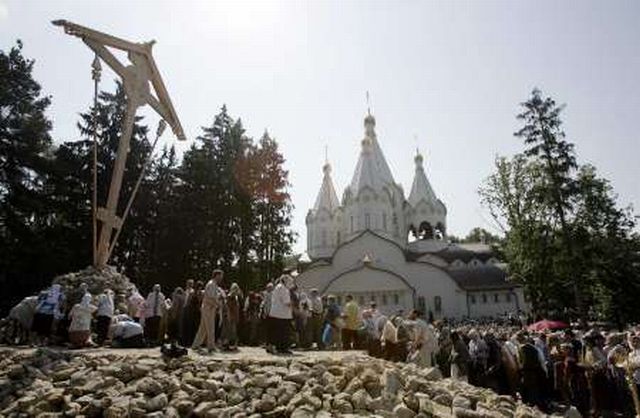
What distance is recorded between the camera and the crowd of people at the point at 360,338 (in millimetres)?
11570

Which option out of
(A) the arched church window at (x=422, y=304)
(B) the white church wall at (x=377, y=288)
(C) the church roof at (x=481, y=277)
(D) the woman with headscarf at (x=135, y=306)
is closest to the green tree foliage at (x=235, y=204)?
(B) the white church wall at (x=377, y=288)

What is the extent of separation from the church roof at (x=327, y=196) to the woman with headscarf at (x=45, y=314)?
1654 inches

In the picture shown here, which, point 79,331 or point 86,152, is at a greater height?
point 86,152

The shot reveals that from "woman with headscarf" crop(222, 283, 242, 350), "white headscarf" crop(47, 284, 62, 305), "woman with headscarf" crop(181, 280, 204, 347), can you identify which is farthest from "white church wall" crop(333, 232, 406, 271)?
"white headscarf" crop(47, 284, 62, 305)

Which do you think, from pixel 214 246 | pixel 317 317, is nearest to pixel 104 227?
pixel 317 317

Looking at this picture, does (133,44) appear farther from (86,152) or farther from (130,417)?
(86,152)

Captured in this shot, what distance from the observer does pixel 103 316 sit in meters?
12.7

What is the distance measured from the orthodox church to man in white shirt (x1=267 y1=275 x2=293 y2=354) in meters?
27.4

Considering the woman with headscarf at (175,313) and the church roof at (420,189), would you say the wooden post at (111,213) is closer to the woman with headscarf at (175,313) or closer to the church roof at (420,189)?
the woman with headscarf at (175,313)

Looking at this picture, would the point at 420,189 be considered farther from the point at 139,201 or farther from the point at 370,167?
the point at 139,201

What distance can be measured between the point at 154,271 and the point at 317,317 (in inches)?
844

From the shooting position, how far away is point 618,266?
1291 inches

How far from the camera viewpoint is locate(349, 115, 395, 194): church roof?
48.0m

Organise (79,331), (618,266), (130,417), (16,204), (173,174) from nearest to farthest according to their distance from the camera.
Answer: (130,417)
(79,331)
(16,204)
(618,266)
(173,174)
